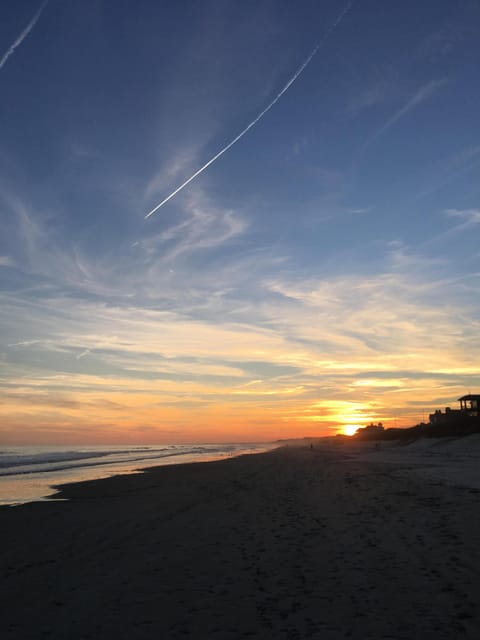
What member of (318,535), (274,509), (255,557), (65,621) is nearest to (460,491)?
(274,509)

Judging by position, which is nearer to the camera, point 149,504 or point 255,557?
point 255,557

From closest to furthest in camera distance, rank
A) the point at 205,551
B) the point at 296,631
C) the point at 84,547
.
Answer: the point at 296,631
the point at 205,551
the point at 84,547

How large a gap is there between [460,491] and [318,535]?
9.46 metres

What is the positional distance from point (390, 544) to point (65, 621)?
7.24 meters

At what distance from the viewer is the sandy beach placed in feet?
22.6

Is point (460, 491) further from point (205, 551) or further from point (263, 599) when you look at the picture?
point (263, 599)

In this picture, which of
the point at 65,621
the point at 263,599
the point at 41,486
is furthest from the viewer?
the point at 41,486

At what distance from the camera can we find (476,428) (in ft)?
211

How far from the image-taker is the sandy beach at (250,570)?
271 inches

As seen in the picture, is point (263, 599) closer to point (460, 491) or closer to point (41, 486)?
point (460, 491)

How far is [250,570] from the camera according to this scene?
9.47 m

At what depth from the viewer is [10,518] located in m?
17.0

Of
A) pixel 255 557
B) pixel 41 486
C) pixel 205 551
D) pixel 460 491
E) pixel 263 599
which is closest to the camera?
pixel 263 599

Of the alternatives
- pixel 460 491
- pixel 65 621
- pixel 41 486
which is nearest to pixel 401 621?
pixel 65 621
